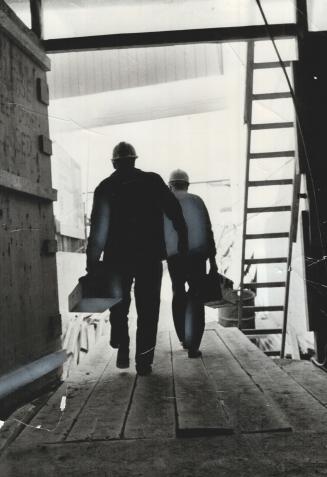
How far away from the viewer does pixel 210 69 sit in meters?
4.98

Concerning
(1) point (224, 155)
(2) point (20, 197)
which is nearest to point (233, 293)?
(2) point (20, 197)

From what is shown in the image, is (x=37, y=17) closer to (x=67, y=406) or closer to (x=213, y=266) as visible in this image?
(x=213, y=266)

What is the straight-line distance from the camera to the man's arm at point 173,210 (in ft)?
11.0

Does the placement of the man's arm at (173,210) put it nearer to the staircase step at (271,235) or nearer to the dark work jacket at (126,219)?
the dark work jacket at (126,219)

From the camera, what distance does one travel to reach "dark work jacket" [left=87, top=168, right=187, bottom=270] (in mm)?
3234

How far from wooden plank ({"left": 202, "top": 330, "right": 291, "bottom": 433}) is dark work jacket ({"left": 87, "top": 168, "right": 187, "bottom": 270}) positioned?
96 cm

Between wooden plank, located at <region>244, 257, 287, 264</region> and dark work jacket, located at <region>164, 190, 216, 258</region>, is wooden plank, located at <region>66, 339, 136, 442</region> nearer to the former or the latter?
dark work jacket, located at <region>164, 190, 216, 258</region>

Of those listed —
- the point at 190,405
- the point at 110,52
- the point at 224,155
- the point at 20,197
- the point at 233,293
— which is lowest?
the point at 190,405

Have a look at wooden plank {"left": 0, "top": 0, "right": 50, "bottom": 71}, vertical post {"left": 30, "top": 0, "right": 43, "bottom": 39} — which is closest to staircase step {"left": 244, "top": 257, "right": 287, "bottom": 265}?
wooden plank {"left": 0, "top": 0, "right": 50, "bottom": 71}

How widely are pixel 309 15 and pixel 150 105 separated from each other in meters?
1.92

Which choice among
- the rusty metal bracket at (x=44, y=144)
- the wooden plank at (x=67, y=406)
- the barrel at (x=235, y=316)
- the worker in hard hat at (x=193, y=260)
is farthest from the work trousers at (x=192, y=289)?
the barrel at (x=235, y=316)

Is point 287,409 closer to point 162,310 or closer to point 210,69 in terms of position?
point 210,69

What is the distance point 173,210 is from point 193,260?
0.63 m

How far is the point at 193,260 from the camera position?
12.6 feet
